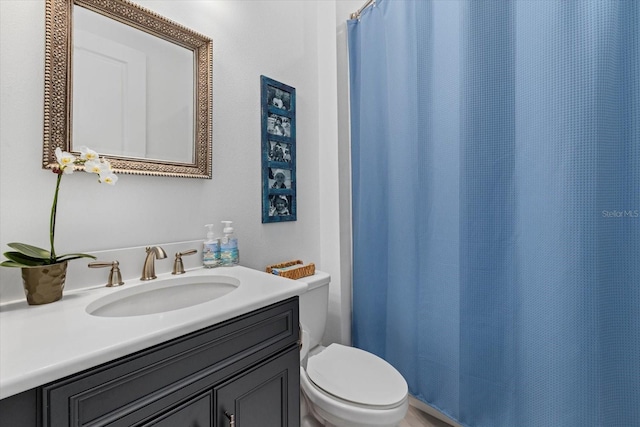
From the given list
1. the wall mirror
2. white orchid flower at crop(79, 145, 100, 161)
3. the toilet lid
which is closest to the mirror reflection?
the wall mirror

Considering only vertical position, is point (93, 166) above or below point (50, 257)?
above

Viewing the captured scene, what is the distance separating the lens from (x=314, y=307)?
1.33 metres

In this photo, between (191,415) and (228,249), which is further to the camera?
(228,249)

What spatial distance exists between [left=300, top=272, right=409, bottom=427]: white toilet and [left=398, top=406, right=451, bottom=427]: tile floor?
441 millimetres

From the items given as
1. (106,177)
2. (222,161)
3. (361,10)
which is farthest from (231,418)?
(361,10)

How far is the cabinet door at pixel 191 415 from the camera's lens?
24.0 inches

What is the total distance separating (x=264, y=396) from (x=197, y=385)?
22cm

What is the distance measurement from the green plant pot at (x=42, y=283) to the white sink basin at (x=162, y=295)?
10 centimetres

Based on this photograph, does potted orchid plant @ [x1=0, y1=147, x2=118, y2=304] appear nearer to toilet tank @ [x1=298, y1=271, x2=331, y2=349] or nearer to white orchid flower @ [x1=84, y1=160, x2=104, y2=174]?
white orchid flower @ [x1=84, y1=160, x2=104, y2=174]

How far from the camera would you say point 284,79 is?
1.55 m

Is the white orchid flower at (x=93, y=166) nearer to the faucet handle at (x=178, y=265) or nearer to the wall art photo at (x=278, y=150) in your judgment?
the faucet handle at (x=178, y=265)

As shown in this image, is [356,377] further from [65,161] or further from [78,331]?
[65,161]

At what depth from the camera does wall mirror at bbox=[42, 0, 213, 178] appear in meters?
0.87

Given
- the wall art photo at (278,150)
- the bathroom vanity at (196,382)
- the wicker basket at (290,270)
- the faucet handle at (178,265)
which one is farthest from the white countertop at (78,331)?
the wall art photo at (278,150)
